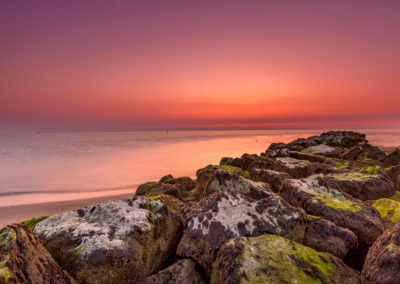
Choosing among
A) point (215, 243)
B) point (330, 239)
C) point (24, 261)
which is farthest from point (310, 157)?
point (24, 261)

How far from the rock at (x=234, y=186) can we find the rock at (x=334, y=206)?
88cm

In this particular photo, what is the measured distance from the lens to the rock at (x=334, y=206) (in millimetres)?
5090

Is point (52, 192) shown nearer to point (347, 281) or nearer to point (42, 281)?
point (42, 281)

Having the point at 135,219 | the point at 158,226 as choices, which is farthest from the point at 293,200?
the point at 135,219

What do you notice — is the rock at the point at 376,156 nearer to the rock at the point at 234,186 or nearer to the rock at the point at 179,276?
the rock at the point at 234,186

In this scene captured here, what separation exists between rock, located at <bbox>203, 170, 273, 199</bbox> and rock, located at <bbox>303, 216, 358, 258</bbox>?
5.61 ft

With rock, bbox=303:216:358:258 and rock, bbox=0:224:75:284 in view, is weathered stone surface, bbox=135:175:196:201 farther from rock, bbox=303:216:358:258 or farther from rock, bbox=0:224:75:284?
rock, bbox=303:216:358:258

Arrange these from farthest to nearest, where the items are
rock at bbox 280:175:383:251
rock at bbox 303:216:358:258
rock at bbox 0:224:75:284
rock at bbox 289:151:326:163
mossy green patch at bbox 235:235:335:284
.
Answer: rock at bbox 289:151:326:163 < rock at bbox 280:175:383:251 < rock at bbox 303:216:358:258 < mossy green patch at bbox 235:235:335:284 < rock at bbox 0:224:75:284

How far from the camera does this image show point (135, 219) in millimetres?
4617

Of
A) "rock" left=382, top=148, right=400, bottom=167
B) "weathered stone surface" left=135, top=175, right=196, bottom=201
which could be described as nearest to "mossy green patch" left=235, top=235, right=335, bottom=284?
"weathered stone surface" left=135, top=175, right=196, bottom=201

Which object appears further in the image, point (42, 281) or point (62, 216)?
point (62, 216)

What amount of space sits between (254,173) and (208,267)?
6334 millimetres

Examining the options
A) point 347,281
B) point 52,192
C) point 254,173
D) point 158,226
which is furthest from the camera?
point 52,192

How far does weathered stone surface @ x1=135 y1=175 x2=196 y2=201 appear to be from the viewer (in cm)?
1084
